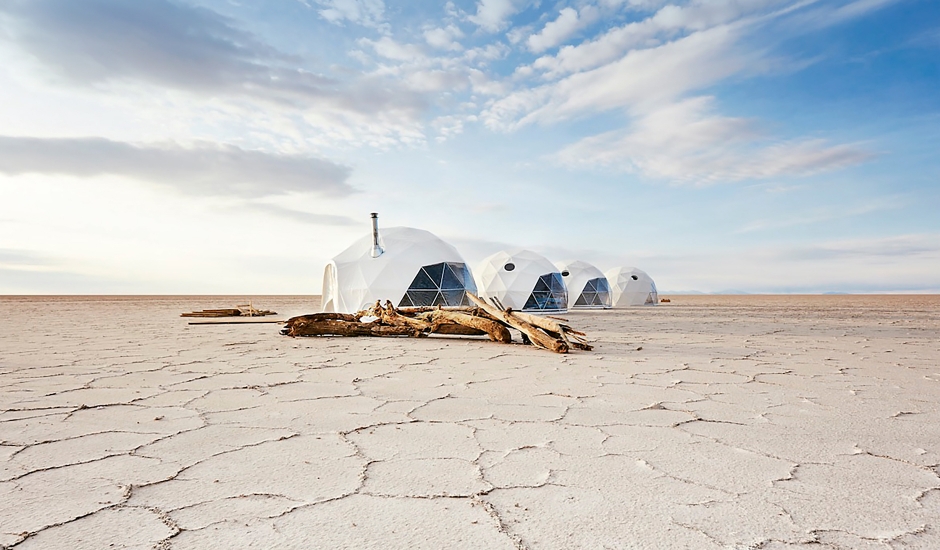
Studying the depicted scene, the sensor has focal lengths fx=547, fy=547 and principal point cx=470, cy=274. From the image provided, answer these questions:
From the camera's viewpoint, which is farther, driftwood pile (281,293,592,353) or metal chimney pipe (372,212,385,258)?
metal chimney pipe (372,212,385,258)

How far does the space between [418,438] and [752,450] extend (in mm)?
1552

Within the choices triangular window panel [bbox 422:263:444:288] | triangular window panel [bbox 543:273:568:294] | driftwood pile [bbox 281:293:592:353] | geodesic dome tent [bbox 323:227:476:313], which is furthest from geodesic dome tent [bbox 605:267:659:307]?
driftwood pile [bbox 281:293:592:353]

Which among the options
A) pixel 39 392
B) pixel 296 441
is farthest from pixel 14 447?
pixel 39 392

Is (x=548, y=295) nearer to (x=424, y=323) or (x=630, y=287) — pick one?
(x=630, y=287)

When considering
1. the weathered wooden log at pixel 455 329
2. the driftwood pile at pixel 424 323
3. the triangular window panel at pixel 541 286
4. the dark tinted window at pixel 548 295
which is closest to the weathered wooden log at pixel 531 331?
the driftwood pile at pixel 424 323

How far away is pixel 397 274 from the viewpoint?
13.9 metres

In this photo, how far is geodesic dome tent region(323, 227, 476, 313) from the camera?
13805mm

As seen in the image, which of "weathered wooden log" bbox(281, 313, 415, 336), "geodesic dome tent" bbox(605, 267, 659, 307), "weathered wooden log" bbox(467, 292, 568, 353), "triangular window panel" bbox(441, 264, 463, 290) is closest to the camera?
"weathered wooden log" bbox(467, 292, 568, 353)

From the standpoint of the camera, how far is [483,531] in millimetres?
1647

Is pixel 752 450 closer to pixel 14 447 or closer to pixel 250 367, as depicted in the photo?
pixel 14 447

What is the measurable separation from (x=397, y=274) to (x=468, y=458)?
11764 mm

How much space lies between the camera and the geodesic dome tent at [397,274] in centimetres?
1380

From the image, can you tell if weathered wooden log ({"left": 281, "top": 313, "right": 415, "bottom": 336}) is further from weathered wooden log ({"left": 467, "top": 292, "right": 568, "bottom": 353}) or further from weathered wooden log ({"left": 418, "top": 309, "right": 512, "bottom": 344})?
weathered wooden log ({"left": 467, "top": 292, "right": 568, "bottom": 353})

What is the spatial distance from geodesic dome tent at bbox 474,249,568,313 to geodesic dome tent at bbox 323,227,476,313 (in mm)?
3947
